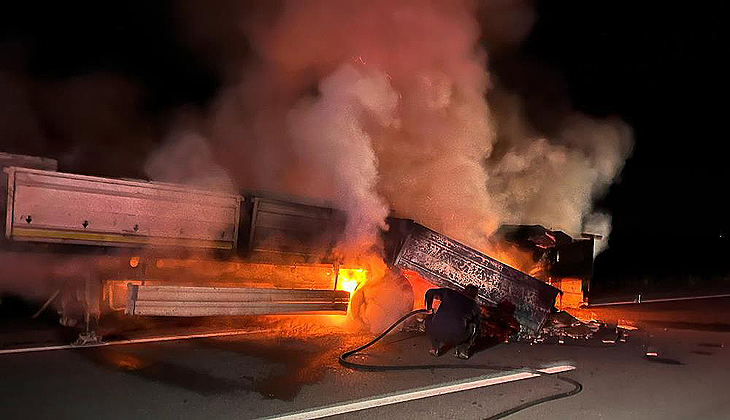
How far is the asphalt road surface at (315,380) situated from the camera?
5258mm

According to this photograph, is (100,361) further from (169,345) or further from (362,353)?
(362,353)

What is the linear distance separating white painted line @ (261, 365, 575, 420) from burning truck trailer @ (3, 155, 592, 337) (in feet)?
9.34

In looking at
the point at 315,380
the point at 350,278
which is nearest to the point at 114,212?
the point at 315,380

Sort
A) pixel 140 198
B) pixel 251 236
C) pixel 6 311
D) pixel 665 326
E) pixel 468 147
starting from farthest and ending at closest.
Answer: pixel 468 147 → pixel 665 326 → pixel 6 311 → pixel 251 236 → pixel 140 198

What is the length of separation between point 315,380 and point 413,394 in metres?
1.07

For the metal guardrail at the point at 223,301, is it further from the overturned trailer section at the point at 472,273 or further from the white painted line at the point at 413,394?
the white painted line at the point at 413,394

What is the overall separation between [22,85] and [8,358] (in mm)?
9617

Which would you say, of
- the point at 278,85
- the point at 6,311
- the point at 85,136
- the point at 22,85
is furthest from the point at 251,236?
the point at 22,85

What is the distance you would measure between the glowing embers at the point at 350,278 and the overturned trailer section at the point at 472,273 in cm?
83

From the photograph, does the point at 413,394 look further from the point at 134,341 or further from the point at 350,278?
the point at 350,278

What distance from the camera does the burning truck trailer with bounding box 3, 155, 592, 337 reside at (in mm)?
7258

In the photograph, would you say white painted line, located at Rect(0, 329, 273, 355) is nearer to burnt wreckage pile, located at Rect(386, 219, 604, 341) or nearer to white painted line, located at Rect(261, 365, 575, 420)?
burnt wreckage pile, located at Rect(386, 219, 604, 341)

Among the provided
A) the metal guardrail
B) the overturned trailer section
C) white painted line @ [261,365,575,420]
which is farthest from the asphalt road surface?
the overturned trailer section

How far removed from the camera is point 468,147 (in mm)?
14062
